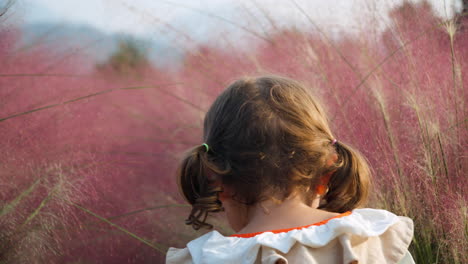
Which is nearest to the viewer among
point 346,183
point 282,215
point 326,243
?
point 326,243

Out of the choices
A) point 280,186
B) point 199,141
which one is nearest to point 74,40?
point 199,141

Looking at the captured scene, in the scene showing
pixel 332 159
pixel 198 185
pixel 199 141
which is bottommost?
pixel 199 141

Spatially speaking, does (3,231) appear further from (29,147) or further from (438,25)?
(438,25)

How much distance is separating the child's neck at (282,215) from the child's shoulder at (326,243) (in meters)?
0.03

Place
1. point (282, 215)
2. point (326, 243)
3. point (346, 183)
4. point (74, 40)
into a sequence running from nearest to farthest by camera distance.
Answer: point (326, 243) → point (282, 215) → point (346, 183) → point (74, 40)

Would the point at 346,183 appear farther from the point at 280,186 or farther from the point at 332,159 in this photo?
the point at 280,186

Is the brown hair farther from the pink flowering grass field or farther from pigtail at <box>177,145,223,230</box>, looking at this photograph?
the pink flowering grass field

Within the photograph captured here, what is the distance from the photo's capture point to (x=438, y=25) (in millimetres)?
1902

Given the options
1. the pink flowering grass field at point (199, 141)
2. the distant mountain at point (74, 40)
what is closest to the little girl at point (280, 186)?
the pink flowering grass field at point (199, 141)

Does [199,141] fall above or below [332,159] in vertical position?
below

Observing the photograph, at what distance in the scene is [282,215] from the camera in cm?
123

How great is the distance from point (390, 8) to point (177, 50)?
884 millimetres

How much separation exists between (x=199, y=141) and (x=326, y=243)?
4.53 feet

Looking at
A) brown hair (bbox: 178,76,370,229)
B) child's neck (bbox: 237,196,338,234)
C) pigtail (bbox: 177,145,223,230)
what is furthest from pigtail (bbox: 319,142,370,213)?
pigtail (bbox: 177,145,223,230)
